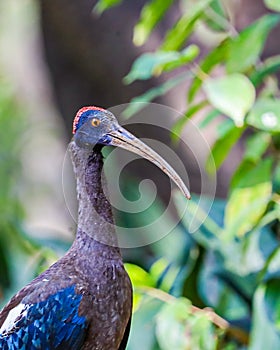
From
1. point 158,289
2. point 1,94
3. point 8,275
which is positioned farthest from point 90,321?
point 1,94

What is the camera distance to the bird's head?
1.35 metres

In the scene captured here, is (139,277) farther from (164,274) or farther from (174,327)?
(174,327)

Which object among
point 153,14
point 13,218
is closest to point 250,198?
point 153,14

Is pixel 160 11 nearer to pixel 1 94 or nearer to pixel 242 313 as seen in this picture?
pixel 242 313

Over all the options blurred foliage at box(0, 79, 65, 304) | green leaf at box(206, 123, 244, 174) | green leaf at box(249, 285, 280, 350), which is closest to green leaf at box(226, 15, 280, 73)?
green leaf at box(206, 123, 244, 174)

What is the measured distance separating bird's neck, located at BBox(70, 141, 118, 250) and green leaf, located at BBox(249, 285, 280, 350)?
0.59 m

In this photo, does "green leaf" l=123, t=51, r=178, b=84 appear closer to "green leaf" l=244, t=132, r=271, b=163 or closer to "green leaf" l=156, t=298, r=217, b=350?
"green leaf" l=244, t=132, r=271, b=163

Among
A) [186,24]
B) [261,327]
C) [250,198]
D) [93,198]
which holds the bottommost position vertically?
[261,327]

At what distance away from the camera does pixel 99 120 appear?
1.36 meters

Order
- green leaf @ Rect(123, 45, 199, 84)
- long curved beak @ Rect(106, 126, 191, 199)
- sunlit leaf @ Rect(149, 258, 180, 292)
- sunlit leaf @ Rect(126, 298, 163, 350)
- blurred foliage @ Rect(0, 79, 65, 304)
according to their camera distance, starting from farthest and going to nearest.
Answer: blurred foliage @ Rect(0, 79, 65, 304)
sunlit leaf @ Rect(149, 258, 180, 292)
sunlit leaf @ Rect(126, 298, 163, 350)
green leaf @ Rect(123, 45, 199, 84)
long curved beak @ Rect(106, 126, 191, 199)

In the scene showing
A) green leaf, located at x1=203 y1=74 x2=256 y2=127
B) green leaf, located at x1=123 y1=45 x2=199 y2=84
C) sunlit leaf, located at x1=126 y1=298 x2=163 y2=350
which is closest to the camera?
green leaf, located at x1=203 y1=74 x2=256 y2=127

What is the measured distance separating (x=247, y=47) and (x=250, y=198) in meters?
0.31

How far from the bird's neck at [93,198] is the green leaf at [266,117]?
1.40 ft

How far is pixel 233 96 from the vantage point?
1638 millimetres
